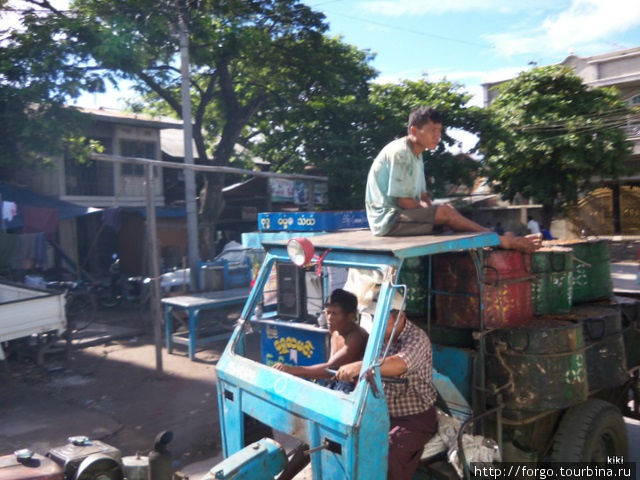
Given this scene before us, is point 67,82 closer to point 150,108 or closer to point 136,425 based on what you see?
point 150,108

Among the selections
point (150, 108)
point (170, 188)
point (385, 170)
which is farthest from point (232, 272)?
point (170, 188)

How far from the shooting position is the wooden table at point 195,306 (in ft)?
26.4

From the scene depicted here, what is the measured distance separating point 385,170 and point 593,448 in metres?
2.17

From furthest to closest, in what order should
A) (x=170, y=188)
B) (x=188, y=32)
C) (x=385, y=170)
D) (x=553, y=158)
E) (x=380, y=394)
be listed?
(x=170, y=188)
(x=553, y=158)
(x=188, y=32)
(x=385, y=170)
(x=380, y=394)

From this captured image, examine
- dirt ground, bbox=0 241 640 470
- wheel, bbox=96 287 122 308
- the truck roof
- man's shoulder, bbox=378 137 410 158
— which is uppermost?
man's shoulder, bbox=378 137 410 158

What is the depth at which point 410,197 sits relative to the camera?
351 cm

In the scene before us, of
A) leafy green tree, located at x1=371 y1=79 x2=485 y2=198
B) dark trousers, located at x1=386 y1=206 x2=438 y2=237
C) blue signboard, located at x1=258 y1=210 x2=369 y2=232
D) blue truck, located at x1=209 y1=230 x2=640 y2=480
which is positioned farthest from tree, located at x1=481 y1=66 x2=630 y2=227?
dark trousers, located at x1=386 y1=206 x2=438 y2=237

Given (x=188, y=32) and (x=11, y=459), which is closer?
(x=11, y=459)

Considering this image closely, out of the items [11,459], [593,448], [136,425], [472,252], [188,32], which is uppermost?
[188,32]

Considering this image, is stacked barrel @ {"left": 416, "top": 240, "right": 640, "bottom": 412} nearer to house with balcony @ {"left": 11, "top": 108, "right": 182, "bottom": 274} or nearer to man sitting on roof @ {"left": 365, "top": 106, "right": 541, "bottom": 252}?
man sitting on roof @ {"left": 365, "top": 106, "right": 541, "bottom": 252}

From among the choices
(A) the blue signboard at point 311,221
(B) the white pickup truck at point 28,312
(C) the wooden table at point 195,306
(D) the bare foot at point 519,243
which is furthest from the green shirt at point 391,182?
(B) the white pickup truck at point 28,312

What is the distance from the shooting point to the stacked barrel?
3.20 metres

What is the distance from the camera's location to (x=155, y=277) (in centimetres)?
697

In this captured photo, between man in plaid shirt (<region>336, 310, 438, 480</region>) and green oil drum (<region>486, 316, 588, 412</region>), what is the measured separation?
48 cm
